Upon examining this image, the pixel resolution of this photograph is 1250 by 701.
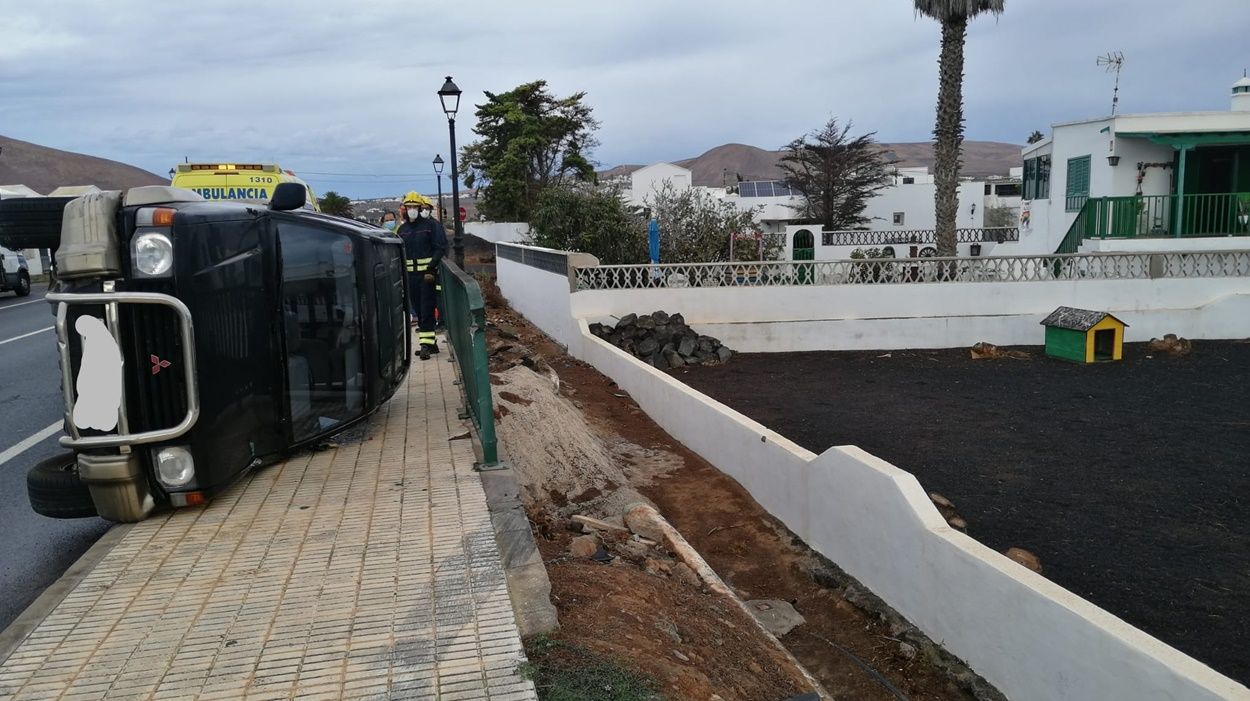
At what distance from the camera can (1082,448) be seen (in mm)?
9094

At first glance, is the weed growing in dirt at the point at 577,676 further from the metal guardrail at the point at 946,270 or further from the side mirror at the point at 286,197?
the metal guardrail at the point at 946,270

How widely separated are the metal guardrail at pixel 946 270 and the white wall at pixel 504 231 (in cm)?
1442

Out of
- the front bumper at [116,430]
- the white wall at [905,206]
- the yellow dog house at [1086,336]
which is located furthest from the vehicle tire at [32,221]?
the white wall at [905,206]

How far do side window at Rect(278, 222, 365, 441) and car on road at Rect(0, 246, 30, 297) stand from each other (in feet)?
68.9

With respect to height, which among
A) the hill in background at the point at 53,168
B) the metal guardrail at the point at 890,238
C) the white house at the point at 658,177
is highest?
the hill in background at the point at 53,168

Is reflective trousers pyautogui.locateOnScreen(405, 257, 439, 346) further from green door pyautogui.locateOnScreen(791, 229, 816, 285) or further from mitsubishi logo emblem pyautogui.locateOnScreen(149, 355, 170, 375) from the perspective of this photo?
green door pyautogui.locateOnScreen(791, 229, 816, 285)

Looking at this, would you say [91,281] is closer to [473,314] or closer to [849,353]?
[473,314]

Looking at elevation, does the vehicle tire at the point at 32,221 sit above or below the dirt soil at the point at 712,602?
above

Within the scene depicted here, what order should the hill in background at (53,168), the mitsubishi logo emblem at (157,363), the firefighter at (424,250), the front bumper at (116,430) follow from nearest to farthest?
the front bumper at (116,430), the mitsubishi logo emblem at (157,363), the firefighter at (424,250), the hill in background at (53,168)

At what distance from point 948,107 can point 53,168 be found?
13399cm

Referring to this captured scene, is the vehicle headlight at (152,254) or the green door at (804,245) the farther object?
the green door at (804,245)

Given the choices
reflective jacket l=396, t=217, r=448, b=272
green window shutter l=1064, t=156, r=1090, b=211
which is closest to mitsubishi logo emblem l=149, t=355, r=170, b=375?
reflective jacket l=396, t=217, r=448, b=272

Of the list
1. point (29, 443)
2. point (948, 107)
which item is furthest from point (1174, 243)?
point (29, 443)

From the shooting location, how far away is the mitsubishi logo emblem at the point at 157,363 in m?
4.77
